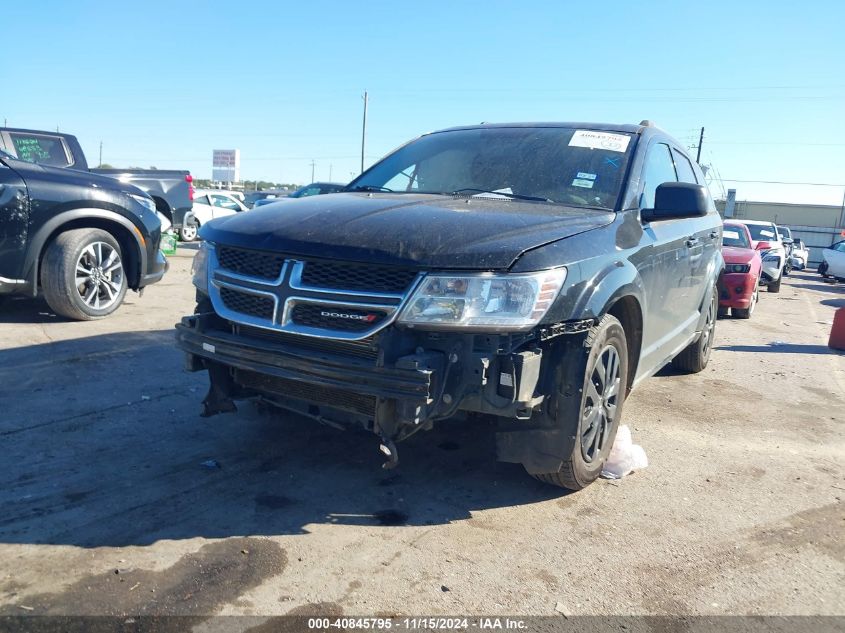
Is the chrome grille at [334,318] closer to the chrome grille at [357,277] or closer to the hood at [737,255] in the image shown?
the chrome grille at [357,277]

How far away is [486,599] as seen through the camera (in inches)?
107

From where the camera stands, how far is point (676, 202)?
13.5 feet

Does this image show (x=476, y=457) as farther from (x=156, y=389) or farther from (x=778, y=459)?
(x=156, y=389)

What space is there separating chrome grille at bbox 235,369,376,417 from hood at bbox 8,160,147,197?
426cm

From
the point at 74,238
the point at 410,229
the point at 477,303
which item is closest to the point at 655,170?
the point at 410,229

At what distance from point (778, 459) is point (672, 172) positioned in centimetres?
204

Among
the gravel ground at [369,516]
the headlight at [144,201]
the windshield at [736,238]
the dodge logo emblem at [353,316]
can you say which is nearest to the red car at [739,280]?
the windshield at [736,238]

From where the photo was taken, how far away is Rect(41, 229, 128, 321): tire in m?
6.66

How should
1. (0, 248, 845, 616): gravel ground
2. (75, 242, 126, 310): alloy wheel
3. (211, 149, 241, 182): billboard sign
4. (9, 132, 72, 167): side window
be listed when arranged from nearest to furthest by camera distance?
1. (0, 248, 845, 616): gravel ground
2. (75, 242, 126, 310): alloy wheel
3. (9, 132, 72, 167): side window
4. (211, 149, 241, 182): billboard sign

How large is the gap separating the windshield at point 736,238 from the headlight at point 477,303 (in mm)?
10170

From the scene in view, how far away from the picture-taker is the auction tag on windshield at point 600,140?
4.38m

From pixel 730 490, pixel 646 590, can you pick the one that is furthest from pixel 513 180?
pixel 646 590

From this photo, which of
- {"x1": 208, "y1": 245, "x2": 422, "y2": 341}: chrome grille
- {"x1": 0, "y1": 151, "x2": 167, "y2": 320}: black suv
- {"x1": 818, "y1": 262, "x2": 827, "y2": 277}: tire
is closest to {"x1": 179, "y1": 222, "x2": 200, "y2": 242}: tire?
{"x1": 0, "y1": 151, "x2": 167, "y2": 320}: black suv

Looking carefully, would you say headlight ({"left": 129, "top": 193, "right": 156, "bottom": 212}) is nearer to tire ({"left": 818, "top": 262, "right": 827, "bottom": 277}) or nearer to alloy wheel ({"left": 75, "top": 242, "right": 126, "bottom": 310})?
alloy wheel ({"left": 75, "top": 242, "right": 126, "bottom": 310})
